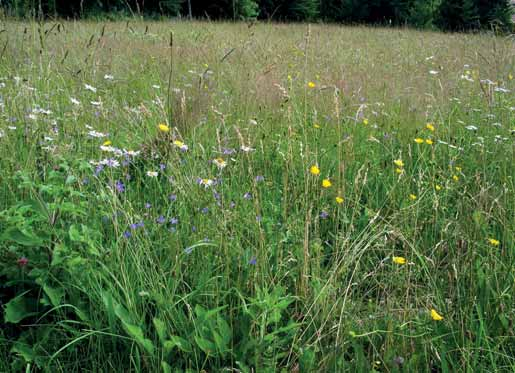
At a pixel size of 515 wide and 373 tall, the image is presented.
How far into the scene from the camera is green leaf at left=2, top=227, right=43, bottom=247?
1378 mm

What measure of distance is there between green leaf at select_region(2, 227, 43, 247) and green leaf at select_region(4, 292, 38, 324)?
0.47ft

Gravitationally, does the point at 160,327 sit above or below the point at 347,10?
below

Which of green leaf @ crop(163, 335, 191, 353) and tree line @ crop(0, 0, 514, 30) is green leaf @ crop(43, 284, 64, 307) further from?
tree line @ crop(0, 0, 514, 30)

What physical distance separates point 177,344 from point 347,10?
18.6 meters

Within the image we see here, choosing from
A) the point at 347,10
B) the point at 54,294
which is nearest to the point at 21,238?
the point at 54,294

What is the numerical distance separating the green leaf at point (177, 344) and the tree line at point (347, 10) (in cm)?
1275

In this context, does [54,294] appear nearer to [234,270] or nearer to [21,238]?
[21,238]

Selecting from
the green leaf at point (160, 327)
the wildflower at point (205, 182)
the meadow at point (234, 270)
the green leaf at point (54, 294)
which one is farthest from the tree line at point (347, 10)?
the green leaf at point (160, 327)

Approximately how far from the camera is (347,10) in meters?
18.2

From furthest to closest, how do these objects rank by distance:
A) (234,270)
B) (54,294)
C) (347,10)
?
(347,10) < (234,270) < (54,294)

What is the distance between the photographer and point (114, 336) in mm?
1358

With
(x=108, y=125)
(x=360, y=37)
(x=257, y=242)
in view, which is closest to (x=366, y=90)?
(x=108, y=125)

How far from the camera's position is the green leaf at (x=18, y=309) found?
4.45 ft

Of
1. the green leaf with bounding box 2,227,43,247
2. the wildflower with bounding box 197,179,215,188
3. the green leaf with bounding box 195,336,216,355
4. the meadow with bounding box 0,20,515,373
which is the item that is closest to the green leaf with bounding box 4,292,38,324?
the meadow with bounding box 0,20,515,373
